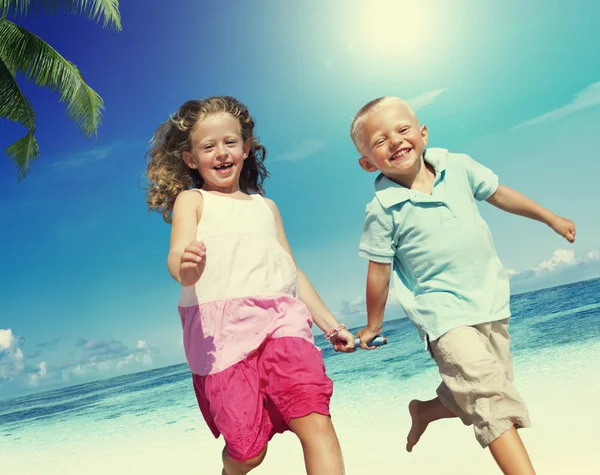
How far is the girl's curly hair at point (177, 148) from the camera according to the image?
2963 millimetres

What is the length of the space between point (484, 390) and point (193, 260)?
135 centimetres

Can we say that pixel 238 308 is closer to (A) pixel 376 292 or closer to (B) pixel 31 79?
(A) pixel 376 292

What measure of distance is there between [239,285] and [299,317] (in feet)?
0.96

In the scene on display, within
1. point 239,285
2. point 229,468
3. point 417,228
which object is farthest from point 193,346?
point 417,228

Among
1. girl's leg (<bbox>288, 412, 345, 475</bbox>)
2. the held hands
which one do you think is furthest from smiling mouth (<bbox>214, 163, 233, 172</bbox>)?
girl's leg (<bbox>288, 412, 345, 475</bbox>)

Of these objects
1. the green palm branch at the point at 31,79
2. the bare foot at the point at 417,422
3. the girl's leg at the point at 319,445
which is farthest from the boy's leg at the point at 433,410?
the green palm branch at the point at 31,79

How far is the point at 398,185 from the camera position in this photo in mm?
2963

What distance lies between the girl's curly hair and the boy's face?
2.20ft

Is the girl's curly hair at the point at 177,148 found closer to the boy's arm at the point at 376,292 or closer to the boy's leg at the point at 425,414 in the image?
the boy's arm at the point at 376,292

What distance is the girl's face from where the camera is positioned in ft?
9.23

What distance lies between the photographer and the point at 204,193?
279 centimetres

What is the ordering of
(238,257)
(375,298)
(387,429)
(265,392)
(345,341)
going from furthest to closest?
(387,429) → (375,298) → (345,341) → (238,257) → (265,392)

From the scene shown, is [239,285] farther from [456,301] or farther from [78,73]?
[78,73]

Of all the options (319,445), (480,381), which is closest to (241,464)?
(319,445)
